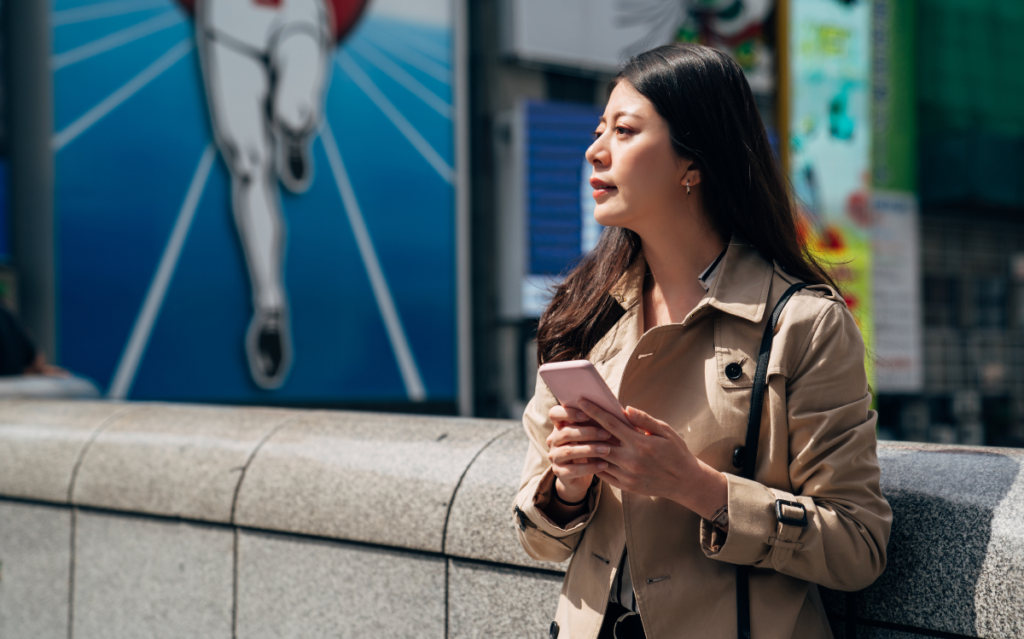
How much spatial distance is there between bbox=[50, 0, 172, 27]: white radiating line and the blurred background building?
20 mm

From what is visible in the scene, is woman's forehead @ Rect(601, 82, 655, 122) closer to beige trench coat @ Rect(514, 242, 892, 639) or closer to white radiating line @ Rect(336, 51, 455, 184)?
beige trench coat @ Rect(514, 242, 892, 639)

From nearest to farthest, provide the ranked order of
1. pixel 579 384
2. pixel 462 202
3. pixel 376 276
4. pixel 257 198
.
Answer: pixel 579 384
pixel 257 198
pixel 376 276
pixel 462 202

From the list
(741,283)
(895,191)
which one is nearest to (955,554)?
(741,283)

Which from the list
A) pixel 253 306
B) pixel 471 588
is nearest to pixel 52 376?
pixel 471 588

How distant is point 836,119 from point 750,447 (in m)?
14.2

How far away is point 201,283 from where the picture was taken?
9695 mm

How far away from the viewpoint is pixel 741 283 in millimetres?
1825

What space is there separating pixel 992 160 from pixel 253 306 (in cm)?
1280

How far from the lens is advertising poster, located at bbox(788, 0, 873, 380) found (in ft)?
47.4

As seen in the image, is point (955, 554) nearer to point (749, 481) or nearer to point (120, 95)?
point (749, 481)

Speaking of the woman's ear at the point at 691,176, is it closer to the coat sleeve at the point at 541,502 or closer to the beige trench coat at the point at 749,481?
A: the beige trench coat at the point at 749,481

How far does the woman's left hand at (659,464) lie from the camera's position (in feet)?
5.37

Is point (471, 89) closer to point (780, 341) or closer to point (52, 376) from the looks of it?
point (52, 376)

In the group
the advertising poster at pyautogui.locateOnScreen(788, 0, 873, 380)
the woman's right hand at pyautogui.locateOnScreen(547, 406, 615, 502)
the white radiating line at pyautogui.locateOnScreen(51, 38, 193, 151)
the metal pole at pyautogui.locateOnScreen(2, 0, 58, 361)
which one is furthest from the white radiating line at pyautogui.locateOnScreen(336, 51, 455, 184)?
the woman's right hand at pyautogui.locateOnScreen(547, 406, 615, 502)
